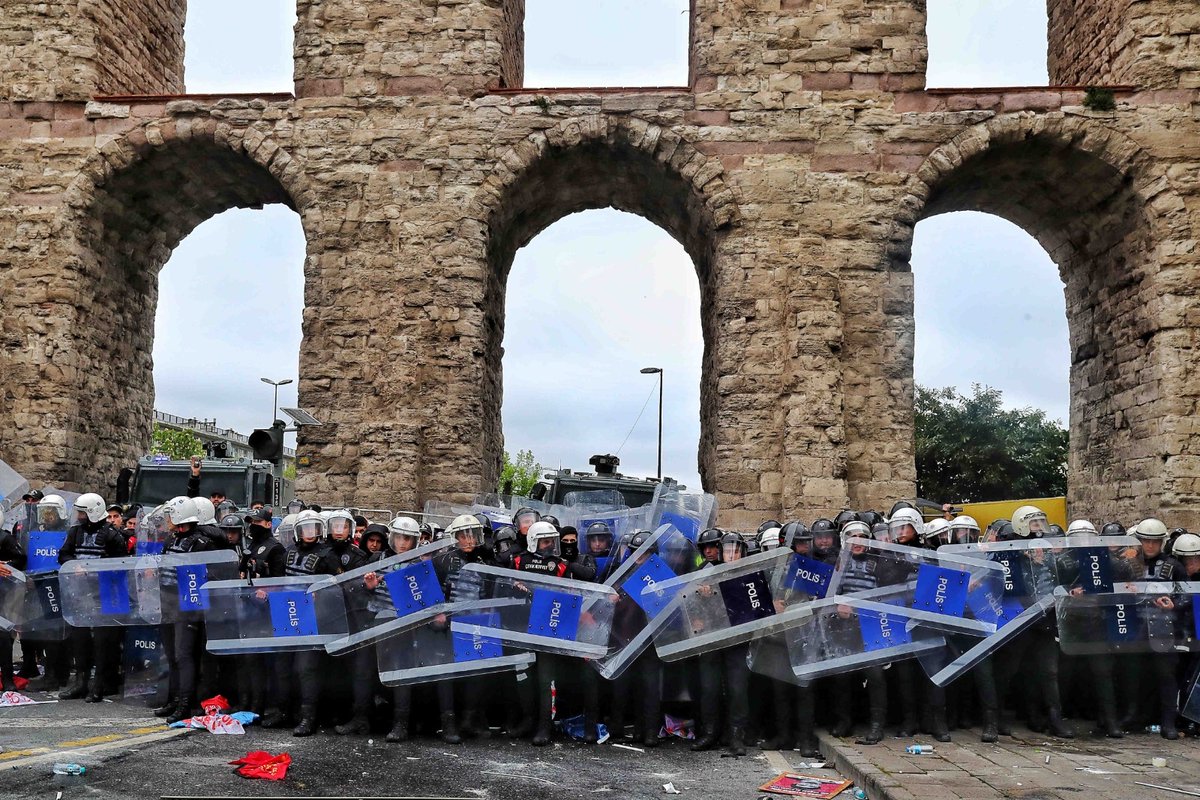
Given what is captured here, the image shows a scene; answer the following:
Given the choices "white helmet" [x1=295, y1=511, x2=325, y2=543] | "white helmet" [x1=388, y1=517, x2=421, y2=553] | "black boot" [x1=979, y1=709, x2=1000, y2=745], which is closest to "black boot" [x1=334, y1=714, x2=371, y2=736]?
"white helmet" [x1=388, y1=517, x2=421, y2=553]

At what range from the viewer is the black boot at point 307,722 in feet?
21.6

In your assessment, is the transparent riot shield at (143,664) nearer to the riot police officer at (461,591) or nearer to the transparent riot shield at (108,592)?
the transparent riot shield at (108,592)

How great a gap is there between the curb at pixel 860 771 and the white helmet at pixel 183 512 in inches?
179

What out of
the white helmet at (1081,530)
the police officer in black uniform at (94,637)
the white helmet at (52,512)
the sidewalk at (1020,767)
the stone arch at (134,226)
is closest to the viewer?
the sidewalk at (1020,767)

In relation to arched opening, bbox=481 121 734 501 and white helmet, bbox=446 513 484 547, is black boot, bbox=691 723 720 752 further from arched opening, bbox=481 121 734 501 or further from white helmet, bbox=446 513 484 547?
arched opening, bbox=481 121 734 501

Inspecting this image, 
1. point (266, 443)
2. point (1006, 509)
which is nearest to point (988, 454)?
point (1006, 509)

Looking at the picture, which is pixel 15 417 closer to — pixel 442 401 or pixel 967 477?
pixel 442 401

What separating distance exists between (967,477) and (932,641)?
99.3 ft

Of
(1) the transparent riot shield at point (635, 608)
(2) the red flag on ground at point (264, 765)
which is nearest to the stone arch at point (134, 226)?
(1) the transparent riot shield at point (635, 608)

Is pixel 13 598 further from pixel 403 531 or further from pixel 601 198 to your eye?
pixel 601 198

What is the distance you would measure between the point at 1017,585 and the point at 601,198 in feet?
29.9

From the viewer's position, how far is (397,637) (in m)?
6.52

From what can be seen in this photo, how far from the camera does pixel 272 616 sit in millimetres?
6672

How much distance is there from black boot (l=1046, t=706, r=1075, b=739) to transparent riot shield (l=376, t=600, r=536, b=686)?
Result: 133 inches
